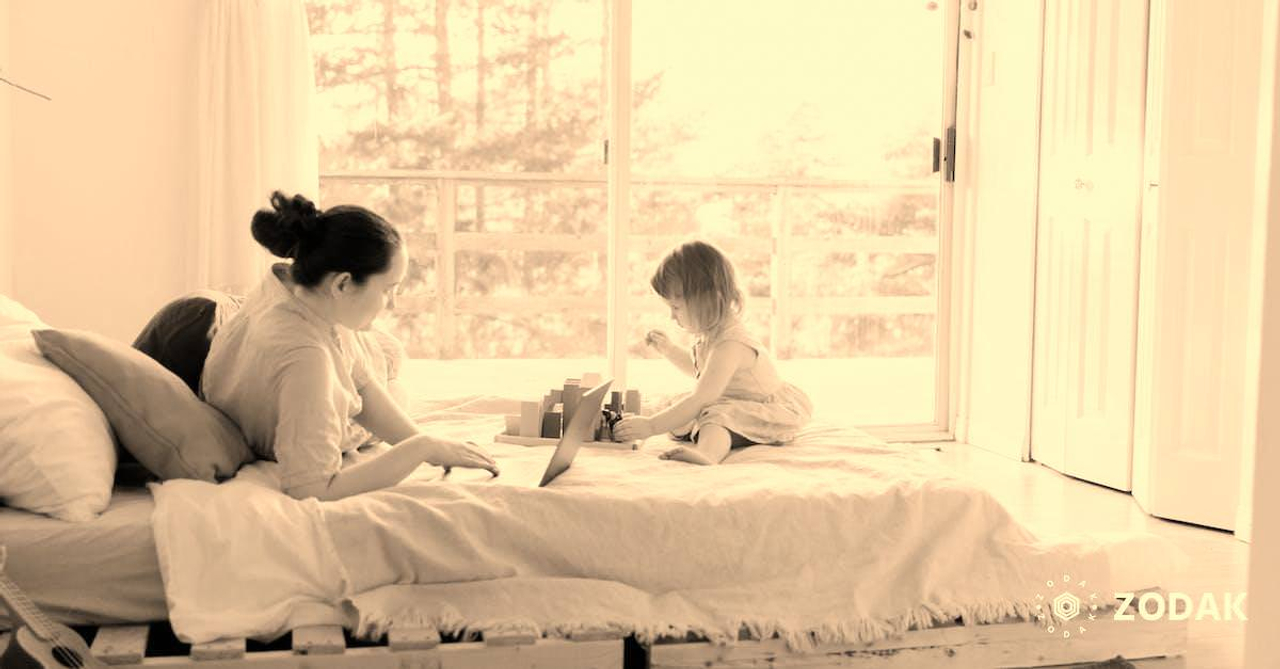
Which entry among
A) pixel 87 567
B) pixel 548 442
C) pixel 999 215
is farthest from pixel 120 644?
pixel 999 215

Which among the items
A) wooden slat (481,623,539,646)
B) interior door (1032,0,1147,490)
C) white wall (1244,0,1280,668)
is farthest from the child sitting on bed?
white wall (1244,0,1280,668)

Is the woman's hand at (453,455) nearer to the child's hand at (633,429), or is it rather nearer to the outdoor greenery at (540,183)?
the child's hand at (633,429)

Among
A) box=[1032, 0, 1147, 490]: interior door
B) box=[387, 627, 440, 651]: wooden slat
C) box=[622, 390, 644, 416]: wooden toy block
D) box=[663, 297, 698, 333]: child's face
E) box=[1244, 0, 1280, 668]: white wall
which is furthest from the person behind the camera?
box=[1032, 0, 1147, 490]: interior door

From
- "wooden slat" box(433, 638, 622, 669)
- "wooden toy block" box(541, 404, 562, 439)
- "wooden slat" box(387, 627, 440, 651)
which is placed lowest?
"wooden slat" box(433, 638, 622, 669)

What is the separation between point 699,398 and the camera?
10.2 feet

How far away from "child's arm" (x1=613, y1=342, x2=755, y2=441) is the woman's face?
767 mm

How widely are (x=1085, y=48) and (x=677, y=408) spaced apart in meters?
2.49

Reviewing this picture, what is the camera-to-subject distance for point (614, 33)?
5090 millimetres

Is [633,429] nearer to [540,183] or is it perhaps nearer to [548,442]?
[548,442]

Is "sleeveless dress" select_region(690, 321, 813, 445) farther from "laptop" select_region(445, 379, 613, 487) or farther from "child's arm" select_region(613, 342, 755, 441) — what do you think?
"laptop" select_region(445, 379, 613, 487)

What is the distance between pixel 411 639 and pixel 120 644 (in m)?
0.46

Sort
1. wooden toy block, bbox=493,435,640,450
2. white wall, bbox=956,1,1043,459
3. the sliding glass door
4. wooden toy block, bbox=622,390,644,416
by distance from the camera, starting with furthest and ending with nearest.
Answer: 1. the sliding glass door
2. white wall, bbox=956,1,1043,459
3. wooden toy block, bbox=622,390,644,416
4. wooden toy block, bbox=493,435,640,450

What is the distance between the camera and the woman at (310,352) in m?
2.31

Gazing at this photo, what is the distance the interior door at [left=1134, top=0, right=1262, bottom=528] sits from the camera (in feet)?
12.7
